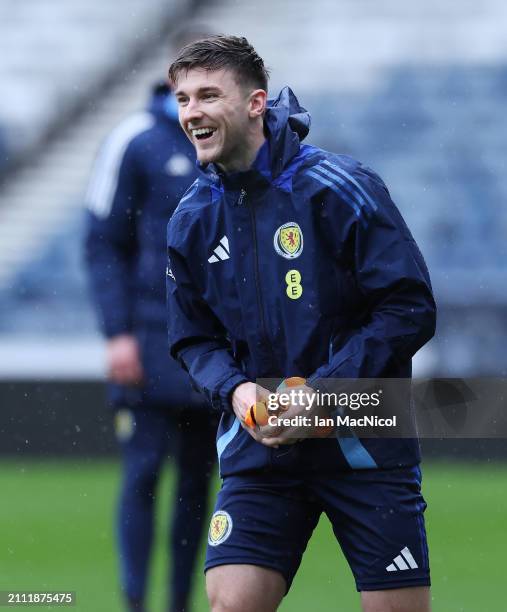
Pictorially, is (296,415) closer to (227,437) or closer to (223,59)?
(227,437)

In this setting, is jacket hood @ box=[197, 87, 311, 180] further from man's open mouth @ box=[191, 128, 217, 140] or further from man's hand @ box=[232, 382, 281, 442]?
man's hand @ box=[232, 382, 281, 442]

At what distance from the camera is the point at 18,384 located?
1054 centimetres

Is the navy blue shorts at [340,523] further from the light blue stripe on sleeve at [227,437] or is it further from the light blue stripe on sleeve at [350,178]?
the light blue stripe on sleeve at [350,178]

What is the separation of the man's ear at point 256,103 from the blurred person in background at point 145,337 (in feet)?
5.25

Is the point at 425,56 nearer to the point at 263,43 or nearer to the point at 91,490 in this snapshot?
the point at 263,43

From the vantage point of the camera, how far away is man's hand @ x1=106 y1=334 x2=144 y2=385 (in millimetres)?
5086

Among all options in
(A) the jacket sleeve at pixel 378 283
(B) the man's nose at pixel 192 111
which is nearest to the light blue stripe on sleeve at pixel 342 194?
(A) the jacket sleeve at pixel 378 283

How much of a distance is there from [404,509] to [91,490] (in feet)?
18.3

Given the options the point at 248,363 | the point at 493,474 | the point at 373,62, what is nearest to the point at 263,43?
the point at 373,62

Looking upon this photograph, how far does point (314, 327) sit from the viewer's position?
10.9ft

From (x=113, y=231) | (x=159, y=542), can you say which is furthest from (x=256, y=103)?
(x=159, y=542)

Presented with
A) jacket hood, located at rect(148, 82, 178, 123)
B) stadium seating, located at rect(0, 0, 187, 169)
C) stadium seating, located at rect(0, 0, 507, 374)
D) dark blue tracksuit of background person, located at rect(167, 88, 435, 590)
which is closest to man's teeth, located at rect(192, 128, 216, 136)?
dark blue tracksuit of background person, located at rect(167, 88, 435, 590)

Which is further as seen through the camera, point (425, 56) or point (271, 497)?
point (425, 56)

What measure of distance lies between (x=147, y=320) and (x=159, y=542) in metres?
1.99
